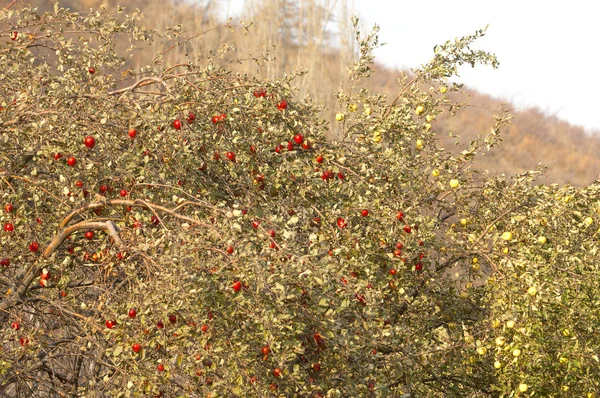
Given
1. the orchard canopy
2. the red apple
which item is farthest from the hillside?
the red apple

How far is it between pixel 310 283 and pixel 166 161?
A: 1.15 m

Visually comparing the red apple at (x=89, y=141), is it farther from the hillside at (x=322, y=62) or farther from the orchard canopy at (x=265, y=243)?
the hillside at (x=322, y=62)

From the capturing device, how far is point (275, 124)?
4.33m

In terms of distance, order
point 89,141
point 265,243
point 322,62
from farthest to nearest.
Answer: point 322,62 → point 89,141 → point 265,243

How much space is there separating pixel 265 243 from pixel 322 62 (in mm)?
22749

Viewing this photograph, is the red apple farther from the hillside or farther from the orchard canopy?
the hillside

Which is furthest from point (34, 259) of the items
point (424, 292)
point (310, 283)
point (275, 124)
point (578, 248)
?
point (578, 248)

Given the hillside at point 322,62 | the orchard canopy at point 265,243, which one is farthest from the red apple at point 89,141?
the hillside at point 322,62

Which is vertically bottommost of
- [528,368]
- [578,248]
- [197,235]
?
[528,368]

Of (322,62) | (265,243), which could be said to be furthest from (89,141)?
(322,62)

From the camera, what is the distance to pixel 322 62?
25656mm

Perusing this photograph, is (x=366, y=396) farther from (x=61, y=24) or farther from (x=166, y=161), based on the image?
(x=61, y=24)

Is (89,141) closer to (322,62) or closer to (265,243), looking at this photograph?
(265,243)

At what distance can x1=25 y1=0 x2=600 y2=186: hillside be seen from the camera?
25125mm
